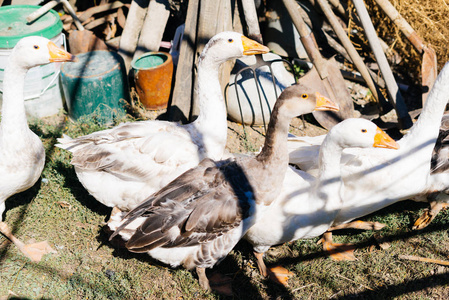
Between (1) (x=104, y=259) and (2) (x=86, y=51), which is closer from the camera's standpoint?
(1) (x=104, y=259)

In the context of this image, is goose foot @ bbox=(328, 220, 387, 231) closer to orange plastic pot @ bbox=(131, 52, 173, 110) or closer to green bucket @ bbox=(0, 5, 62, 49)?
orange plastic pot @ bbox=(131, 52, 173, 110)

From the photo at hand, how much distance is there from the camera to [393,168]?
3396 millimetres

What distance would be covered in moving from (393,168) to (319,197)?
2.44ft

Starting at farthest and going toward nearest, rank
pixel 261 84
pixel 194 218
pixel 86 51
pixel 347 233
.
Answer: pixel 86 51, pixel 261 84, pixel 347 233, pixel 194 218

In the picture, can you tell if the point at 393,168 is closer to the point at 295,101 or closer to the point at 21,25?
the point at 295,101

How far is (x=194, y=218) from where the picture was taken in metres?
2.90

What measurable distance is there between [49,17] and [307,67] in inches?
137

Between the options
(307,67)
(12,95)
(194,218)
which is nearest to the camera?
(194,218)

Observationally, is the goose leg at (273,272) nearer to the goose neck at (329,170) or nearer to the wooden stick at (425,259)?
the goose neck at (329,170)

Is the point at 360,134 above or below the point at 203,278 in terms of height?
above

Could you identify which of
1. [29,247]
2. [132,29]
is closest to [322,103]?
[29,247]

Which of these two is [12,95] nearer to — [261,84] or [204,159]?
[204,159]

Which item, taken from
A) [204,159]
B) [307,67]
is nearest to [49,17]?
[204,159]

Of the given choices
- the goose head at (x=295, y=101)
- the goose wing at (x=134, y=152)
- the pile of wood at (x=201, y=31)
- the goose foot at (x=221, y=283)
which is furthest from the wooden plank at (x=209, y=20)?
the goose foot at (x=221, y=283)
